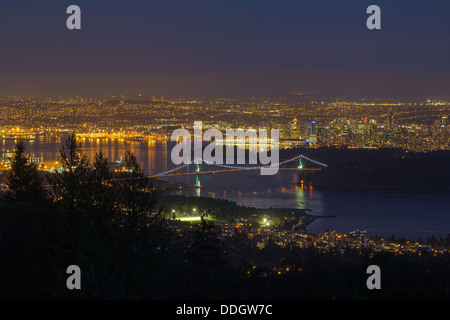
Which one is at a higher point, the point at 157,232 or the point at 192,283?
the point at 157,232

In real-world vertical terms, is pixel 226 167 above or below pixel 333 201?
above

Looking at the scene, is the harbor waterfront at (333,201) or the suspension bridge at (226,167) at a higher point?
the suspension bridge at (226,167)

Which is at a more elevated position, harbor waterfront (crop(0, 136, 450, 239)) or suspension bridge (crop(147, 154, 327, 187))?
suspension bridge (crop(147, 154, 327, 187))

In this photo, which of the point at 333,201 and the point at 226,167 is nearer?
the point at 333,201

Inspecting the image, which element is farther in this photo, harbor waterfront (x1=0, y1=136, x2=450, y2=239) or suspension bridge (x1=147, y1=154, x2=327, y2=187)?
suspension bridge (x1=147, y1=154, x2=327, y2=187)

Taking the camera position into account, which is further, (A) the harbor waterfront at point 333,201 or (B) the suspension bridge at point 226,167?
(B) the suspension bridge at point 226,167
